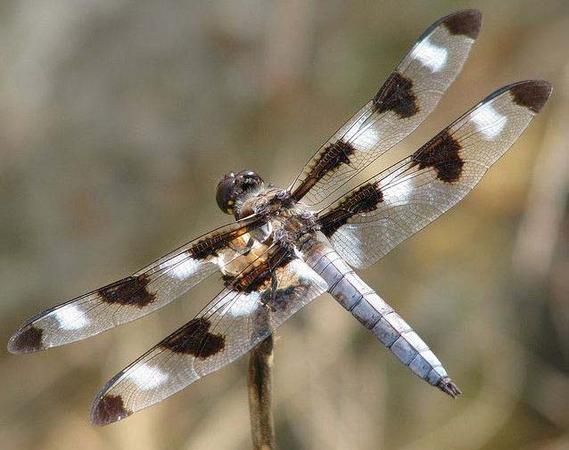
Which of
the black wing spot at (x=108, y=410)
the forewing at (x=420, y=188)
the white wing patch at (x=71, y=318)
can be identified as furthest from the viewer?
the forewing at (x=420, y=188)

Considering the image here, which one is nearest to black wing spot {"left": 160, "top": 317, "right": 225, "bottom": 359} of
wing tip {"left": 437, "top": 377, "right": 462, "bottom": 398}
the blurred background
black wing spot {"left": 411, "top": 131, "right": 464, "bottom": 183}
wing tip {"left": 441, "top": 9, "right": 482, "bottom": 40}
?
wing tip {"left": 437, "top": 377, "right": 462, "bottom": 398}

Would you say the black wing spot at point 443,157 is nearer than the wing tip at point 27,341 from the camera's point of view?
No

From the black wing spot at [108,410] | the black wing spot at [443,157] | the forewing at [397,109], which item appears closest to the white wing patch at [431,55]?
the forewing at [397,109]

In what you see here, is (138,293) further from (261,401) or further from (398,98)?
(398,98)

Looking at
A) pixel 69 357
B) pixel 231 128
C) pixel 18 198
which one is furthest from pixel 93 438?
pixel 231 128

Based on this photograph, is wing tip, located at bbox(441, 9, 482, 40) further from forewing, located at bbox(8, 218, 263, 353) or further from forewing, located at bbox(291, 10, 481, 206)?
forewing, located at bbox(8, 218, 263, 353)

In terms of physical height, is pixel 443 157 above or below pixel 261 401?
above

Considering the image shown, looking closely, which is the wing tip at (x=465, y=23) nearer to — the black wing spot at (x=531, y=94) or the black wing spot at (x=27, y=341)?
the black wing spot at (x=531, y=94)

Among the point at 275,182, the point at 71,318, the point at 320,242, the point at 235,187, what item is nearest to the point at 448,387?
the point at 320,242
